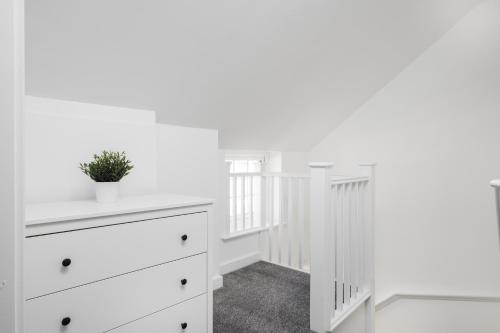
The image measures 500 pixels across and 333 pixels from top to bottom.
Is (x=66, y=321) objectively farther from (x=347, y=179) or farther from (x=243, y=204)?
(x=243, y=204)

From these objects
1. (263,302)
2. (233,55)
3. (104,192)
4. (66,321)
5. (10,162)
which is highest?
(233,55)

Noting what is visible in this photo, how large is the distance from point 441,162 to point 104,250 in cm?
302

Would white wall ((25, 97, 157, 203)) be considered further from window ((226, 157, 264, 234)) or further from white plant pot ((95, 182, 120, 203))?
window ((226, 157, 264, 234))

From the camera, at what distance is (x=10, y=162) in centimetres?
58

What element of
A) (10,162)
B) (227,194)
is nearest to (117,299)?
(10,162)

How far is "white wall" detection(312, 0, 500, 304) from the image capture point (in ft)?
8.87

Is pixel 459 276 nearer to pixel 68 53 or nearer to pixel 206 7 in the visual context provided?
pixel 206 7

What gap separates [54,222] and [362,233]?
1984 mm

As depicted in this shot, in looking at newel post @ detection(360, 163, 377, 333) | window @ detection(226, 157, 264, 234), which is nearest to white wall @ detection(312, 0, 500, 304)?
newel post @ detection(360, 163, 377, 333)

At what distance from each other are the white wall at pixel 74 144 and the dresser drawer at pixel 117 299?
60 centimetres

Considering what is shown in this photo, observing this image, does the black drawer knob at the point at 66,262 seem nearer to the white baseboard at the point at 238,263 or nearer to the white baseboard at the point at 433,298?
the white baseboard at the point at 238,263

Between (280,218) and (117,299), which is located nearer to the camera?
(117,299)

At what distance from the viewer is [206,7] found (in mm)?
1498

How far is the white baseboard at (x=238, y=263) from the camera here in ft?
8.35
